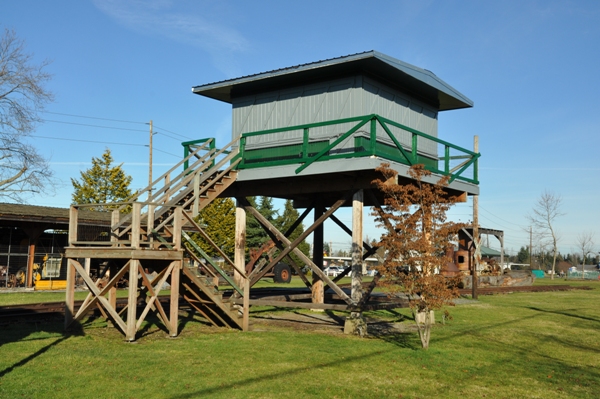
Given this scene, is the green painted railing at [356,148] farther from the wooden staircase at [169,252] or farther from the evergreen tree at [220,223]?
the evergreen tree at [220,223]

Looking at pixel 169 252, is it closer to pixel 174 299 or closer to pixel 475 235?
pixel 174 299

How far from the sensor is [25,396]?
8328 millimetres

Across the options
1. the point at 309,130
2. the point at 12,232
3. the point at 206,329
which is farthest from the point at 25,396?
the point at 12,232

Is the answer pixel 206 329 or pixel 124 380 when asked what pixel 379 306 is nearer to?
pixel 206 329

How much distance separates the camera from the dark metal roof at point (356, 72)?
16.9 metres

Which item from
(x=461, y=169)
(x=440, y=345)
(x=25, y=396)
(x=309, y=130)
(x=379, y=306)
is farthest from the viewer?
(x=461, y=169)

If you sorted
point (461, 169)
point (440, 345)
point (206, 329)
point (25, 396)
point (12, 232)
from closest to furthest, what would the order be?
point (25, 396)
point (440, 345)
point (206, 329)
point (461, 169)
point (12, 232)

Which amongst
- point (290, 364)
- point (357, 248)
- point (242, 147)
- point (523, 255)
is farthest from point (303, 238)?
point (523, 255)

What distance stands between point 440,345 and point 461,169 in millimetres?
7465

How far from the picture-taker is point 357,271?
1638cm

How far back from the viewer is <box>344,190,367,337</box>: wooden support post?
15.5m

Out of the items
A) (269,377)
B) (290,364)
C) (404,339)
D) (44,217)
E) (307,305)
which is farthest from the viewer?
(44,217)

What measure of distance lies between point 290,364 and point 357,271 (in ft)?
18.6

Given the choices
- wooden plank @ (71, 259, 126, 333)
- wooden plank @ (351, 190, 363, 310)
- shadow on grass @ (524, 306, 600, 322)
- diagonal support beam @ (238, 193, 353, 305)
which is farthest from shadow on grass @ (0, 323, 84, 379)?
shadow on grass @ (524, 306, 600, 322)
